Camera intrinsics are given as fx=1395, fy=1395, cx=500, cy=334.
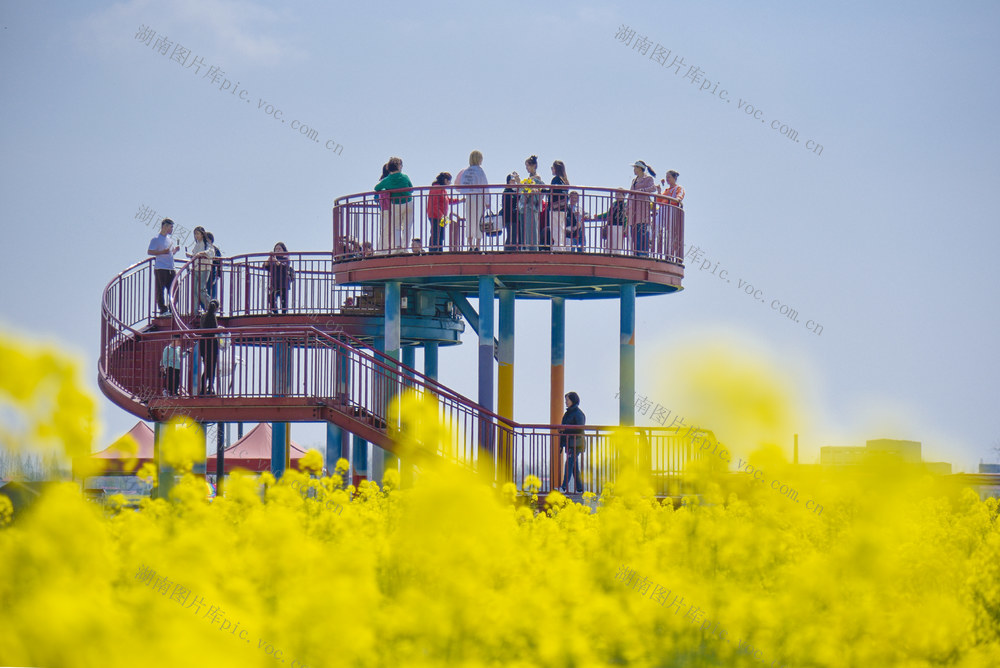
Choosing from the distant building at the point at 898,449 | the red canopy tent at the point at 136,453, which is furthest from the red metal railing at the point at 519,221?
the distant building at the point at 898,449

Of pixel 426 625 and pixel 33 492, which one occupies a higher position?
pixel 33 492

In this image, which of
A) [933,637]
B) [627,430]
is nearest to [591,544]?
[933,637]

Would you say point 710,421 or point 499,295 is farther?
point 499,295

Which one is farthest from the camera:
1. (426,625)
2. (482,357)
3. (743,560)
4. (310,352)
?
(482,357)

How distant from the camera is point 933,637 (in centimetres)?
884

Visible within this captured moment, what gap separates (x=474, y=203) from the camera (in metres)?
21.0

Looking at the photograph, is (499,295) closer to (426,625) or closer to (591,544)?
(591,544)

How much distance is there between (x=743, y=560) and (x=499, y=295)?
1366 cm

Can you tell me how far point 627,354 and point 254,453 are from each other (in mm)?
14131

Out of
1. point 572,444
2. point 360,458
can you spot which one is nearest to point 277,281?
point 360,458

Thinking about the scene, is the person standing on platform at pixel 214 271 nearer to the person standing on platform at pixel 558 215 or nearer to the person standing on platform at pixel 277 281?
the person standing on platform at pixel 277 281

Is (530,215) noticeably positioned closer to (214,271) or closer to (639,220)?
(639,220)

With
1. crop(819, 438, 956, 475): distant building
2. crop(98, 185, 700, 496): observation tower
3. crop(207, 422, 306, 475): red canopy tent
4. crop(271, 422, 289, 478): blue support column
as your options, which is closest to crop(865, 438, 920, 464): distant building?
crop(819, 438, 956, 475): distant building

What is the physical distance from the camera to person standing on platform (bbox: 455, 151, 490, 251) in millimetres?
20922
